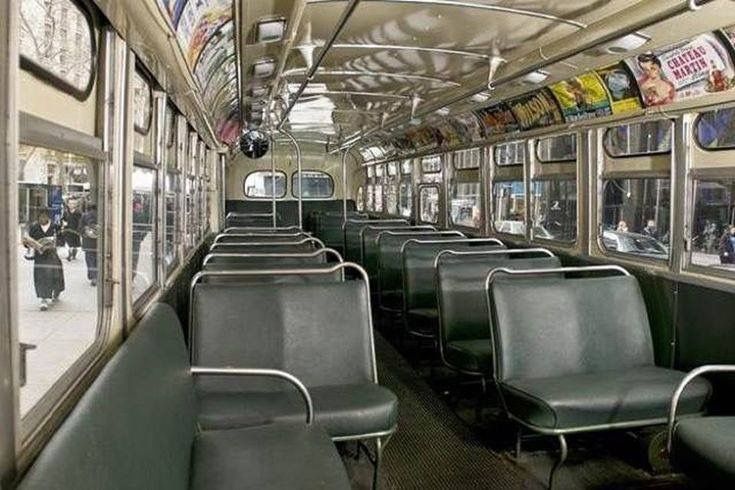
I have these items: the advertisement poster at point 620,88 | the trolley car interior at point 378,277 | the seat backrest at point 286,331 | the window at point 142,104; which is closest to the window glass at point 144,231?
the trolley car interior at point 378,277

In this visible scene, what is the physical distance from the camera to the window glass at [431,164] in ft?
27.9

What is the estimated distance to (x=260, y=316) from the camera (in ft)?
9.73

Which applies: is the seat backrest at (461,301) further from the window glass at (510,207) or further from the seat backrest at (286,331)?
the window glass at (510,207)

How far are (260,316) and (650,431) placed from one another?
2107 mm

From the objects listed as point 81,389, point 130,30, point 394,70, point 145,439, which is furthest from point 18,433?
point 394,70

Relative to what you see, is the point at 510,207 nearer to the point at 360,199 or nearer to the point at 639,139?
the point at 639,139

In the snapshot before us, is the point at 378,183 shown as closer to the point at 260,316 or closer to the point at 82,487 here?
the point at 260,316

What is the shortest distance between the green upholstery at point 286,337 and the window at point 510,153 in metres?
3.39

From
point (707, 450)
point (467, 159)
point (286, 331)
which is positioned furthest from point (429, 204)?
point (707, 450)

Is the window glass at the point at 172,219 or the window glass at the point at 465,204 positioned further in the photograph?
the window glass at the point at 465,204

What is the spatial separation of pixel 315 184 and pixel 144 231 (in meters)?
10.5

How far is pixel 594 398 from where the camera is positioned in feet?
8.96

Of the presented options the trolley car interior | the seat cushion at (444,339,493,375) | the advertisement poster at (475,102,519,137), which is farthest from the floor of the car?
the advertisement poster at (475,102,519,137)

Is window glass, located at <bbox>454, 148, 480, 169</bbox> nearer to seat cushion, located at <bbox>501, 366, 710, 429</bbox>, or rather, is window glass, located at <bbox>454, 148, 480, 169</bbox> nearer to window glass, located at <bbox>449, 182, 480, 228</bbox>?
window glass, located at <bbox>449, 182, 480, 228</bbox>
